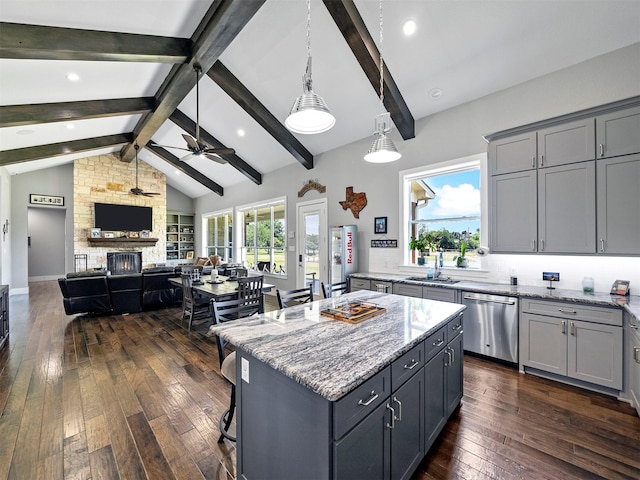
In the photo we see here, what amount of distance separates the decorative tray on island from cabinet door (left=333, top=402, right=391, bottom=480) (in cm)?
68

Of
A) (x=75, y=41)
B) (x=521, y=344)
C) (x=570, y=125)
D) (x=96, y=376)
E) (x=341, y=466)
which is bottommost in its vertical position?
(x=96, y=376)

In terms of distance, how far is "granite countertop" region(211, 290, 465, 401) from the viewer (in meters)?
1.20

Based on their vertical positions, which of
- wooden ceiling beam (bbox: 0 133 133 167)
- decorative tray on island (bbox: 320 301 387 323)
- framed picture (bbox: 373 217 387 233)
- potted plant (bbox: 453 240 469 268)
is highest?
wooden ceiling beam (bbox: 0 133 133 167)

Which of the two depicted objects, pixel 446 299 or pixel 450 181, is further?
pixel 450 181

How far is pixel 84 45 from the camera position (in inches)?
123

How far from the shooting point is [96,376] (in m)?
3.03

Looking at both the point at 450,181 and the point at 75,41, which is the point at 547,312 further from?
the point at 75,41

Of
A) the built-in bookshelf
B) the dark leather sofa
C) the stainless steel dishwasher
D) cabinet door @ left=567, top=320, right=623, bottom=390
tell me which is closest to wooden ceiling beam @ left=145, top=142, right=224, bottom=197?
the built-in bookshelf

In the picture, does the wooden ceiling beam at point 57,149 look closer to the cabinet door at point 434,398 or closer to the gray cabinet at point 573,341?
the cabinet door at point 434,398

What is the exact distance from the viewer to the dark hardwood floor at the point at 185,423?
5.96ft

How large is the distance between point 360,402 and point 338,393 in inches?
8.7

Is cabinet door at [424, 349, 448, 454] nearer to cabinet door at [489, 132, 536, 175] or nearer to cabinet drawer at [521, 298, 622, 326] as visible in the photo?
cabinet drawer at [521, 298, 622, 326]

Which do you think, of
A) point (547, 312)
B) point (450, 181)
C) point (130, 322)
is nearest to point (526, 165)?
point (450, 181)

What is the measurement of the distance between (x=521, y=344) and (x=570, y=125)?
236cm
